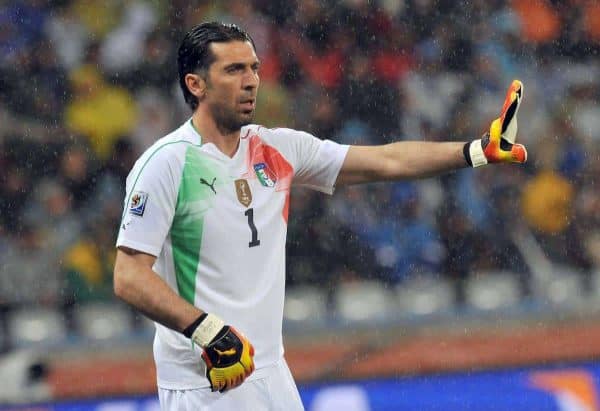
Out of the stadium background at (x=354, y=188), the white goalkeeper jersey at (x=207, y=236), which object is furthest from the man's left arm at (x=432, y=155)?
the stadium background at (x=354, y=188)

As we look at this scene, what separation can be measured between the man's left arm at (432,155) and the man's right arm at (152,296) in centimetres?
88

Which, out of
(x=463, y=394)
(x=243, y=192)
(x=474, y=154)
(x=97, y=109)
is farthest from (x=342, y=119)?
(x=243, y=192)

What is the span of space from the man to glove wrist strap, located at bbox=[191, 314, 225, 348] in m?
0.04

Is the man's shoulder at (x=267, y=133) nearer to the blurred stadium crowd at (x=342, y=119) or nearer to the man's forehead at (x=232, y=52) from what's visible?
the man's forehead at (x=232, y=52)

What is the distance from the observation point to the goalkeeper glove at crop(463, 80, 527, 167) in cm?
385

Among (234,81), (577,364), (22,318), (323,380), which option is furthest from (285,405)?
(22,318)

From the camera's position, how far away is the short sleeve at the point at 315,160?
3.99 meters

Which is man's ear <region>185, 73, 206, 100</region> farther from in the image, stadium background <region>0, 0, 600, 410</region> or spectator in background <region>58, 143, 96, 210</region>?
spectator in background <region>58, 143, 96, 210</region>

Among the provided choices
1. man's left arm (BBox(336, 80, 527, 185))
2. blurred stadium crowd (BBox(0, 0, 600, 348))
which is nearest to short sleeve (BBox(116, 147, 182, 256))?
man's left arm (BBox(336, 80, 527, 185))

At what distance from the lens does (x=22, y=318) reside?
8.41 metres

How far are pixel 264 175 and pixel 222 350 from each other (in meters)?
0.67

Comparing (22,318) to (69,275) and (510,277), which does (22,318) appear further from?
(510,277)

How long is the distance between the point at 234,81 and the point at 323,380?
456 cm

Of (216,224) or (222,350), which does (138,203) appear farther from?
(222,350)
